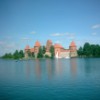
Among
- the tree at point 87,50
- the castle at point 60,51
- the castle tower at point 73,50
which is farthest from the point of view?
the castle tower at point 73,50

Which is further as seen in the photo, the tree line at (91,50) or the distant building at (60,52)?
the distant building at (60,52)

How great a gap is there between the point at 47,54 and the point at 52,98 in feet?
231

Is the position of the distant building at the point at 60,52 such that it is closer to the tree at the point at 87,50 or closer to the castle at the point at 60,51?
the castle at the point at 60,51

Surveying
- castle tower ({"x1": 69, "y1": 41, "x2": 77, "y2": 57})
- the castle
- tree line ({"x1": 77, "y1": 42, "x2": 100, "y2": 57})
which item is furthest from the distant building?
tree line ({"x1": 77, "y1": 42, "x2": 100, "y2": 57})

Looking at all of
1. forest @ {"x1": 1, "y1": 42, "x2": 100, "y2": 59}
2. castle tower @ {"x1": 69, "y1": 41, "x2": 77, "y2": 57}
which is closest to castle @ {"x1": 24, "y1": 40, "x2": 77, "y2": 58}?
castle tower @ {"x1": 69, "y1": 41, "x2": 77, "y2": 57}

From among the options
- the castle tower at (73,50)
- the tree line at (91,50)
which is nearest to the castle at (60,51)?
the castle tower at (73,50)

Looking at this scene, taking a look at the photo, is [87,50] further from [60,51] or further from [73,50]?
[60,51]

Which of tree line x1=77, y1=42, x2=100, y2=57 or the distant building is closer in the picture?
tree line x1=77, y1=42, x2=100, y2=57

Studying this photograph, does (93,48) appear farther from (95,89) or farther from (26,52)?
(95,89)

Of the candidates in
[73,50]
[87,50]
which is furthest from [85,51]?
[73,50]

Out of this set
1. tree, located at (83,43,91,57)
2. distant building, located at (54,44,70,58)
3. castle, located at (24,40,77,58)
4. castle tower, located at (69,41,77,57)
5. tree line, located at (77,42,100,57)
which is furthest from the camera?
castle tower, located at (69,41,77,57)

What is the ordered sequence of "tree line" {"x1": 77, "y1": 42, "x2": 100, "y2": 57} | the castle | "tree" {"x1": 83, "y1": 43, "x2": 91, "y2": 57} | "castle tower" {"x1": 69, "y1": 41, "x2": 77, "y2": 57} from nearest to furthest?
"tree line" {"x1": 77, "y1": 42, "x2": 100, "y2": 57} → "tree" {"x1": 83, "y1": 43, "x2": 91, "y2": 57} → the castle → "castle tower" {"x1": 69, "y1": 41, "x2": 77, "y2": 57}

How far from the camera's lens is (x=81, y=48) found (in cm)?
7731

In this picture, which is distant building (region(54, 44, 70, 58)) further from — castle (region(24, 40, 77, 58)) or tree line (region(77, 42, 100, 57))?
tree line (region(77, 42, 100, 57))
